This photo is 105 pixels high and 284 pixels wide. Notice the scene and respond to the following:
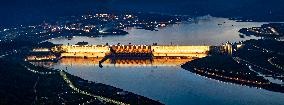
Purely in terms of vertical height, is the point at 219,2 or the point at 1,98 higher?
the point at 219,2

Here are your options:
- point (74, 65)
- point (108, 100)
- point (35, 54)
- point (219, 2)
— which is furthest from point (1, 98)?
point (219, 2)

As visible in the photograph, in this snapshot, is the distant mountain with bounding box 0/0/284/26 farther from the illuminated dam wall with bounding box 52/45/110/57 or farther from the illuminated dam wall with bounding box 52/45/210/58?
the illuminated dam wall with bounding box 52/45/210/58

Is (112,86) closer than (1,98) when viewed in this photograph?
No

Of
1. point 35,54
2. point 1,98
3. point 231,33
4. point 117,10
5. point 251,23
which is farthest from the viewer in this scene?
point 117,10

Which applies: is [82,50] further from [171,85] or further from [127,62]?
[171,85]

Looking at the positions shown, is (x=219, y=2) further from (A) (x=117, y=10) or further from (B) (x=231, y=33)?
(B) (x=231, y=33)

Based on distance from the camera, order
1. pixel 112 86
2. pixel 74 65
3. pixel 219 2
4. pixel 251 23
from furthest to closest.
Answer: pixel 219 2, pixel 251 23, pixel 74 65, pixel 112 86
